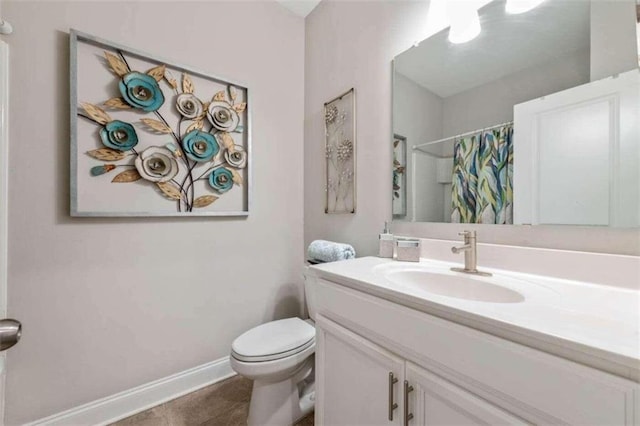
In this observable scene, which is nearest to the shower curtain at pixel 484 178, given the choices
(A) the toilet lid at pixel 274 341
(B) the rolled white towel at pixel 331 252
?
(B) the rolled white towel at pixel 331 252

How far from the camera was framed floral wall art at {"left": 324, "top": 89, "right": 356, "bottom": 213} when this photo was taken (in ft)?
5.03

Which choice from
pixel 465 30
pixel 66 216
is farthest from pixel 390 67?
pixel 66 216

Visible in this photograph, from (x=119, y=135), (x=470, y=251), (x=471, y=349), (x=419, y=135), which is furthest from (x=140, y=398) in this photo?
(x=419, y=135)

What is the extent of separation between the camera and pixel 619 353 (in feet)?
1.27

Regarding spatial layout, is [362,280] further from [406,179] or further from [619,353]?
[406,179]

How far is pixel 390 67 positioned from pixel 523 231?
101 cm

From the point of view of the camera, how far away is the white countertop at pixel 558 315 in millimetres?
410

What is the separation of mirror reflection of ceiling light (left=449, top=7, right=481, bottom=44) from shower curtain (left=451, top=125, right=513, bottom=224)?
441 mm

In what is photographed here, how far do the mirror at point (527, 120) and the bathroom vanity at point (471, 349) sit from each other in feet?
0.89

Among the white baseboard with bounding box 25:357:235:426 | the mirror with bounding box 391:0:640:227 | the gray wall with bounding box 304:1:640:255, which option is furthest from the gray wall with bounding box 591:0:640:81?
the white baseboard with bounding box 25:357:235:426

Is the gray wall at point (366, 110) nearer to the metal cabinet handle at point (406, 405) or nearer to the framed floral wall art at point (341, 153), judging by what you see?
the framed floral wall art at point (341, 153)

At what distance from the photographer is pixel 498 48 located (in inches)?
39.0

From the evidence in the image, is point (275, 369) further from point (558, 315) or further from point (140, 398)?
point (558, 315)

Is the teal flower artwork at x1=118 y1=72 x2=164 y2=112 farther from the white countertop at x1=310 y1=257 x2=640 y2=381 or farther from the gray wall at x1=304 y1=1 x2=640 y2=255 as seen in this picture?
the white countertop at x1=310 y1=257 x2=640 y2=381
